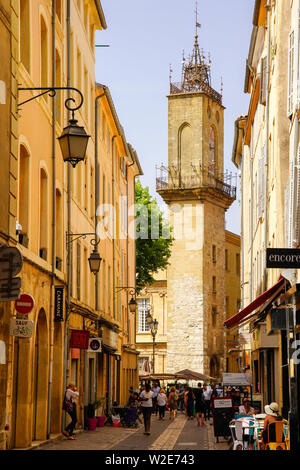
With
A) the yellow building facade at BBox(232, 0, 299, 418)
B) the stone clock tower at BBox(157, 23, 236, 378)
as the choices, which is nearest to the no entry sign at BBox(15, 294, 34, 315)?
the yellow building facade at BBox(232, 0, 299, 418)

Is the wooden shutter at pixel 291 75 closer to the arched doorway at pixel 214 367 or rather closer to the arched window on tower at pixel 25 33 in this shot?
the arched window on tower at pixel 25 33

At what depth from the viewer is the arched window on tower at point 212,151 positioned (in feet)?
235

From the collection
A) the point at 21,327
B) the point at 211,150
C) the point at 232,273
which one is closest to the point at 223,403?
the point at 21,327

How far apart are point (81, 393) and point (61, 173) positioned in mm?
7796

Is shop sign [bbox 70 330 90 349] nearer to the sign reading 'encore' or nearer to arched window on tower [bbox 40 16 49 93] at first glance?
arched window on tower [bbox 40 16 49 93]

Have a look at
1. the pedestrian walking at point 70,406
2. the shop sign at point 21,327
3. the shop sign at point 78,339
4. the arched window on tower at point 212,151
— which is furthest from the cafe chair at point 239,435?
the arched window on tower at point 212,151

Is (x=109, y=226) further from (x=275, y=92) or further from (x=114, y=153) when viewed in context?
(x=275, y=92)

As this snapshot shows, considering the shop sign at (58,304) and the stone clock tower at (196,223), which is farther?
the stone clock tower at (196,223)

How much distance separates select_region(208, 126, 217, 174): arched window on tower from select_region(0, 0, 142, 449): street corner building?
104ft

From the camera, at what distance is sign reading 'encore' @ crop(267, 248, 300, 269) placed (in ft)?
42.2

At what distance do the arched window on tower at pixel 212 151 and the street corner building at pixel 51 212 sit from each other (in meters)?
31.8

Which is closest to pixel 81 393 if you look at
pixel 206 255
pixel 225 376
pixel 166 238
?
pixel 225 376

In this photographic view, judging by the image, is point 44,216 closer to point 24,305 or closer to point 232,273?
point 24,305

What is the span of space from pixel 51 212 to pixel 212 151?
50668 millimetres
